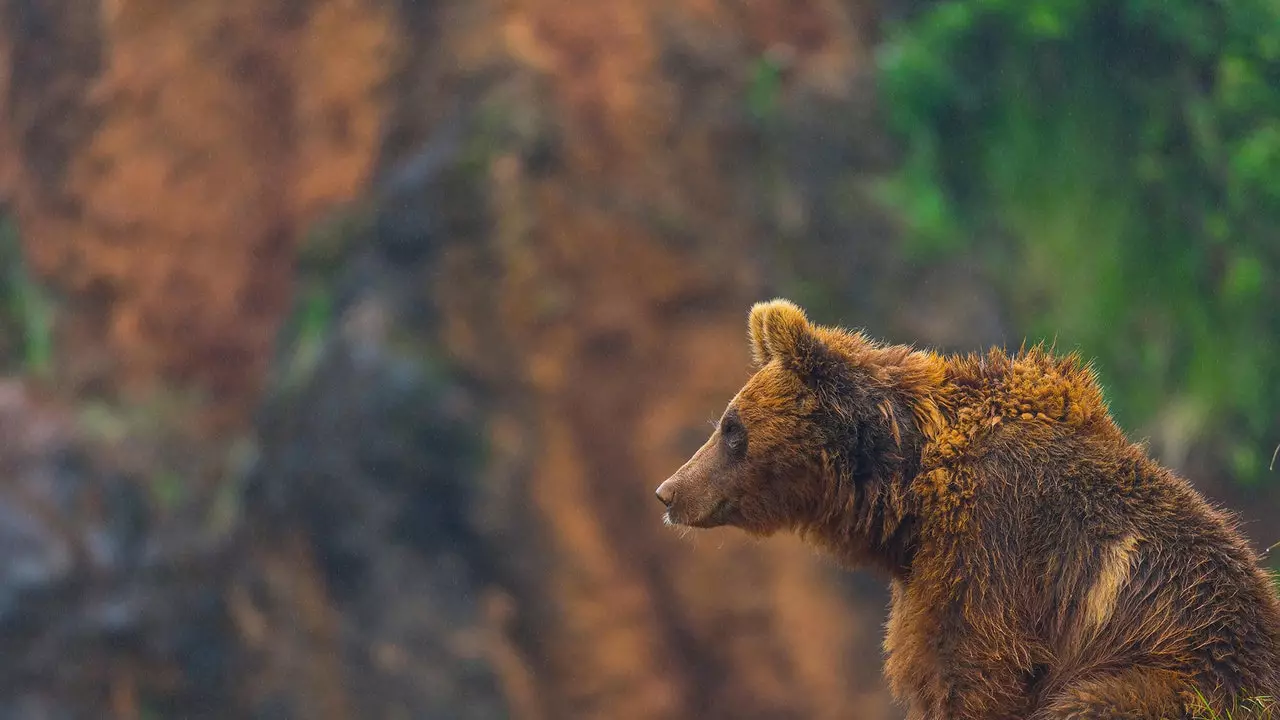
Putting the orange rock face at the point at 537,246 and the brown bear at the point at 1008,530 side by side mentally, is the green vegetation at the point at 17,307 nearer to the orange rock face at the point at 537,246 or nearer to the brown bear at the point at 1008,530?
the orange rock face at the point at 537,246

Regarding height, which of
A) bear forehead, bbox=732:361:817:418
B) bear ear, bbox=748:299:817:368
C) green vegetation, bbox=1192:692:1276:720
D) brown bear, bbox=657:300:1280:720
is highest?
bear ear, bbox=748:299:817:368

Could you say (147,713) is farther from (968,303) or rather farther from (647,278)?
(968,303)

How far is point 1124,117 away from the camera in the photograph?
1028cm

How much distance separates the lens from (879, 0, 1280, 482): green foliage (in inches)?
390

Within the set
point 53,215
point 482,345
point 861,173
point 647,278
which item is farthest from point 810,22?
point 53,215

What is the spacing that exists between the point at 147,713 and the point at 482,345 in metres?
3.95

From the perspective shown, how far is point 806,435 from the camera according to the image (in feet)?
13.1

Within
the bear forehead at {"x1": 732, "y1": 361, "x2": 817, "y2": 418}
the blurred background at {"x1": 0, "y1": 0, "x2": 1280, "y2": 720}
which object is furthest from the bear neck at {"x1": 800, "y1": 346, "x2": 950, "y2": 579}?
the blurred background at {"x1": 0, "y1": 0, "x2": 1280, "y2": 720}

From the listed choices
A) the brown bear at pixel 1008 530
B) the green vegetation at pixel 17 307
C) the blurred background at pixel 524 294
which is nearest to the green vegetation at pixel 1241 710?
the brown bear at pixel 1008 530

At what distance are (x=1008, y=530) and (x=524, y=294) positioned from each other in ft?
20.8

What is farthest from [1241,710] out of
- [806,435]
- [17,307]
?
[17,307]

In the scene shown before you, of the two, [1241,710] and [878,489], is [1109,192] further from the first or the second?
[1241,710]

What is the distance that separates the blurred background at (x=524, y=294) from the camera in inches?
367

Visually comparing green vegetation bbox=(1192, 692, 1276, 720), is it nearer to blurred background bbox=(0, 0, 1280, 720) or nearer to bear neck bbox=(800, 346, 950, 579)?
bear neck bbox=(800, 346, 950, 579)
